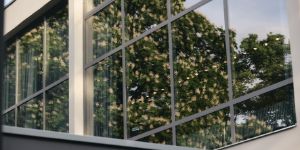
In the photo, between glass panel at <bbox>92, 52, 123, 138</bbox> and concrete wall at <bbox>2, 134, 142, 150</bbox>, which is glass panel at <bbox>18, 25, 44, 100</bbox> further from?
concrete wall at <bbox>2, 134, 142, 150</bbox>

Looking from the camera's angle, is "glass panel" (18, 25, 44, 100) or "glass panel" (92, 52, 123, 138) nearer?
"glass panel" (92, 52, 123, 138)

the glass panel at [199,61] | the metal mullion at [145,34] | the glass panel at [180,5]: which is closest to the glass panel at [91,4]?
the metal mullion at [145,34]

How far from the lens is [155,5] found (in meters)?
11.8

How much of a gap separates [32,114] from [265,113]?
24.2ft

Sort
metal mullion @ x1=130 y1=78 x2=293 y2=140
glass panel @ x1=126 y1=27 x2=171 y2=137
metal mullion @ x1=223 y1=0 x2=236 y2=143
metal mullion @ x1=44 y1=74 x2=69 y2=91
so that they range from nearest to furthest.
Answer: metal mullion @ x1=130 y1=78 x2=293 y2=140 < metal mullion @ x1=223 y1=0 x2=236 y2=143 < glass panel @ x1=126 y1=27 x2=171 y2=137 < metal mullion @ x1=44 y1=74 x2=69 y2=91

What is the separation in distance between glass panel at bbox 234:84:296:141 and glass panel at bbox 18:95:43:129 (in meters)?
6.44

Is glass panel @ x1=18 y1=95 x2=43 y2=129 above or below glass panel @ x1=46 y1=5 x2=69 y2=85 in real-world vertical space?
below

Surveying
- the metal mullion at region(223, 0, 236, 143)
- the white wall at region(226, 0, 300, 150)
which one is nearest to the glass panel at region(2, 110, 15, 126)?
the metal mullion at region(223, 0, 236, 143)

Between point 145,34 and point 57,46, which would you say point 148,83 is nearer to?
point 145,34

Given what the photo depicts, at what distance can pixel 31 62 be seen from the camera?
51.5 feet

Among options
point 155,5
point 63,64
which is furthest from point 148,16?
point 63,64

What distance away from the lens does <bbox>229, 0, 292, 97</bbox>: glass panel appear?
354 inches

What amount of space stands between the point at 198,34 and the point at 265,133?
225 centimetres

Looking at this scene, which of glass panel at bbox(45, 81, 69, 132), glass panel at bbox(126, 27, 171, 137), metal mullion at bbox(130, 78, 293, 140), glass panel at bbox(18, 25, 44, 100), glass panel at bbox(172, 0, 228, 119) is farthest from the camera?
glass panel at bbox(18, 25, 44, 100)
